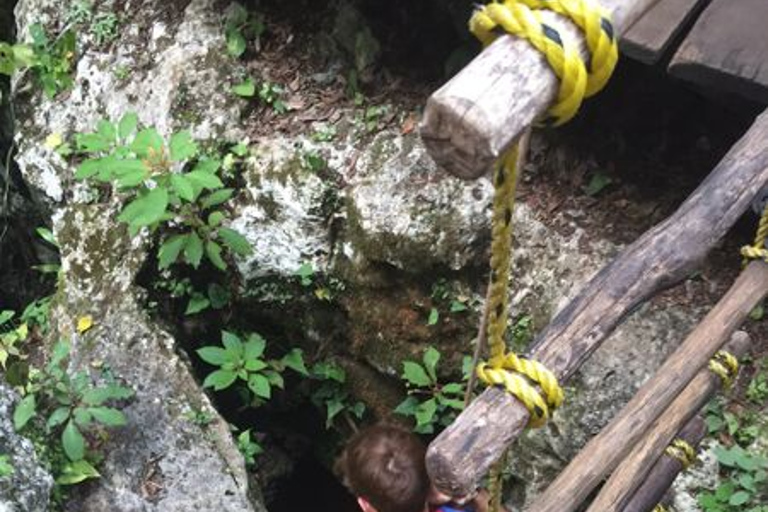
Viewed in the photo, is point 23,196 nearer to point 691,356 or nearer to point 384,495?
point 384,495

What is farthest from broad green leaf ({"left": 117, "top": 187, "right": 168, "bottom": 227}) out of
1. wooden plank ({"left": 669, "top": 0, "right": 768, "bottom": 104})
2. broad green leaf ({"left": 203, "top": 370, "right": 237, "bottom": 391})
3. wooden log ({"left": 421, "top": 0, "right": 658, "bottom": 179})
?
wooden log ({"left": 421, "top": 0, "right": 658, "bottom": 179})

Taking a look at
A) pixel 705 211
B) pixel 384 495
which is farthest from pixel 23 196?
pixel 705 211

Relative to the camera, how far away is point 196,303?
4441mm

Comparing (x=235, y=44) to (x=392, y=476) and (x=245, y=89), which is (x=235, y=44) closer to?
(x=245, y=89)

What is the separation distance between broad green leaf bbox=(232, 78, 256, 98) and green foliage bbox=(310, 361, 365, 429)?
144 centimetres

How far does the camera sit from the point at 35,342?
4.67 metres

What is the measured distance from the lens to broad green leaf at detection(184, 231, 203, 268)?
13.5ft

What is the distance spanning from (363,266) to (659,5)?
185cm

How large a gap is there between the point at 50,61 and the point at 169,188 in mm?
1654

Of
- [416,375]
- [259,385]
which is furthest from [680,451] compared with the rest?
[259,385]

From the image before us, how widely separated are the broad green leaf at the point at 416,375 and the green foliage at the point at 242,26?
1945 mm

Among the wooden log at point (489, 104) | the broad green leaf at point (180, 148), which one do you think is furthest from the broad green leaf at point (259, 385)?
the wooden log at point (489, 104)

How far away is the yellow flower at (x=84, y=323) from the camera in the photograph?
171 inches

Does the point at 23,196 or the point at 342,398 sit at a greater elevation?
the point at 23,196
